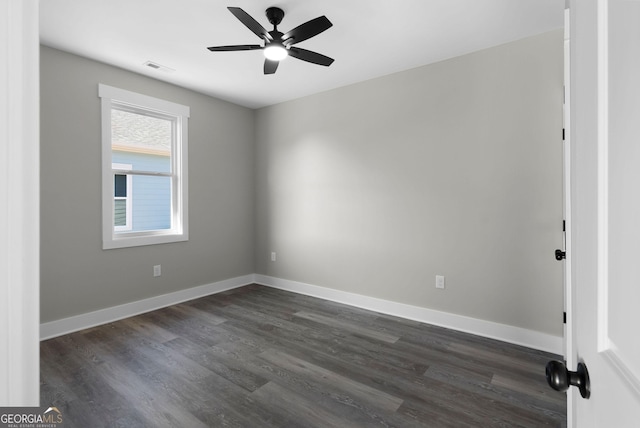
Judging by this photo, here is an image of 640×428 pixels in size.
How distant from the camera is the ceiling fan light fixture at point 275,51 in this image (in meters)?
2.23

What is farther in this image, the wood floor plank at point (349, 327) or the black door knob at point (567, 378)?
the wood floor plank at point (349, 327)

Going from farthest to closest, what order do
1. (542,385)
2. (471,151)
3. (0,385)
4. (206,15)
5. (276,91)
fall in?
1. (276,91)
2. (471,151)
3. (206,15)
4. (542,385)
5. (0,385)

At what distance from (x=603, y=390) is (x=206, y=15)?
294 cm

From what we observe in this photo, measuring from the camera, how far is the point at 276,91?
3938 millimetres

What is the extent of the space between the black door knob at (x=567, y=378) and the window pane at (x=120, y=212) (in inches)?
154

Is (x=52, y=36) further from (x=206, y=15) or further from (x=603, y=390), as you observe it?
(x=603, y=390)

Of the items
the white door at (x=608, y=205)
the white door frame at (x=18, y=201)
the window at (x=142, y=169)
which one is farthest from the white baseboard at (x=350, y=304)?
the white door frame at (x=18, y=201)

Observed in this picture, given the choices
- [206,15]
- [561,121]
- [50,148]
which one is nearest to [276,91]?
[206,15]

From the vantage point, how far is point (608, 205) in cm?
50

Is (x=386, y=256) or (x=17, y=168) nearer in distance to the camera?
(x=17, y=168)

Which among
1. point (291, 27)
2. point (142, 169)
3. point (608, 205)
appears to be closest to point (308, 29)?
point (291, 27)

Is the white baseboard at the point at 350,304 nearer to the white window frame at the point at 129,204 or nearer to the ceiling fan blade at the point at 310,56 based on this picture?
the white window frame at the point at 129,204

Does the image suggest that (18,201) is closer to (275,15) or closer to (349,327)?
(275,15)

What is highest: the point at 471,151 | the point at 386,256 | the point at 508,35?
the point at 508,35
